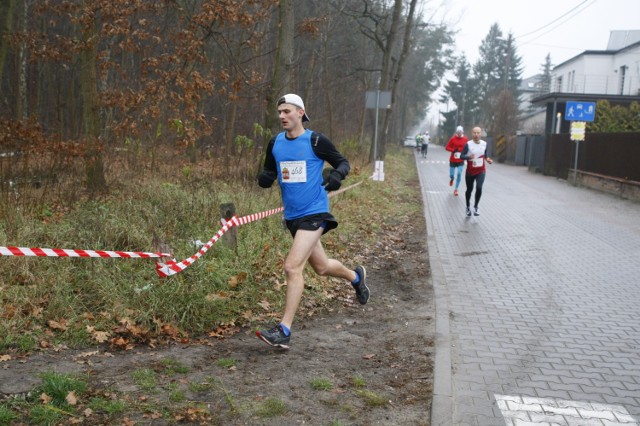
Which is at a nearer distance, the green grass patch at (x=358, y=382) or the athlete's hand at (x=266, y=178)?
the green grass patch at (x=358, y=382)

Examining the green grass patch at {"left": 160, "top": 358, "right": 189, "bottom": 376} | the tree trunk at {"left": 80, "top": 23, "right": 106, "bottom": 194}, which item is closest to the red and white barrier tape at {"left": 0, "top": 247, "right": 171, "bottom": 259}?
the green grass patch at {"left": 160, "top": 358, "right": 189, "bottom": 376}

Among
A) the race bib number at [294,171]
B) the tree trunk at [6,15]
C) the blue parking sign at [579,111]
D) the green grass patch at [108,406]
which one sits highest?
Answer: the tree trunk at [6,15]

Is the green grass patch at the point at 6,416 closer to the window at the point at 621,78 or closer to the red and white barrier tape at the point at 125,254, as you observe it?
the red and white barrier tape at the point at 125,254

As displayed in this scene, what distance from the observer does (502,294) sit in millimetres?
7887

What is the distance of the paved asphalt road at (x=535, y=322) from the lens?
457cm

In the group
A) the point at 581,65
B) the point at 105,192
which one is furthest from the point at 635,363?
the point at 581,65

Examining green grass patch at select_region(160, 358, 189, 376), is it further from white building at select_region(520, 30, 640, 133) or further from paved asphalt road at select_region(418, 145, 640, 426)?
white building at select_region(520, 30, 640, 133)

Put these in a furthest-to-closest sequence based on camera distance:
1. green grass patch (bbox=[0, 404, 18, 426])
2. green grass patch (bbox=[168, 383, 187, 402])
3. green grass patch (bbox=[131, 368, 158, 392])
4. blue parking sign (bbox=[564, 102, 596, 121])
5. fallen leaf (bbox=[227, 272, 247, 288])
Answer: blue parking sign (bbox=[564, 102, 596, 121]) < fallen leaf (bbox=[227, 272, 247, 288]) < green grass patch (bbox=[131, 368, 158, 392]) < green grass patch (bbox=[168, 383, 187, 402]) < green grass patch (bbox=[0, 404, 18, 426])

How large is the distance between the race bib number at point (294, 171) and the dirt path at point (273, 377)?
1429 millimetres

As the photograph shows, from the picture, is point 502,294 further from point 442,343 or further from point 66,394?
point 66,394

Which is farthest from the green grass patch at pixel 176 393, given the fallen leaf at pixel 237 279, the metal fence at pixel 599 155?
the metal fence at pixel 599 155

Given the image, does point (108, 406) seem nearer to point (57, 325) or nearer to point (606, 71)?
point (57, 325)

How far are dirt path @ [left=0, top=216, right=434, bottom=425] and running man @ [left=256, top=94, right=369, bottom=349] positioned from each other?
1.52 ft

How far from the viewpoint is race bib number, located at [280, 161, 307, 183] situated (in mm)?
5566
